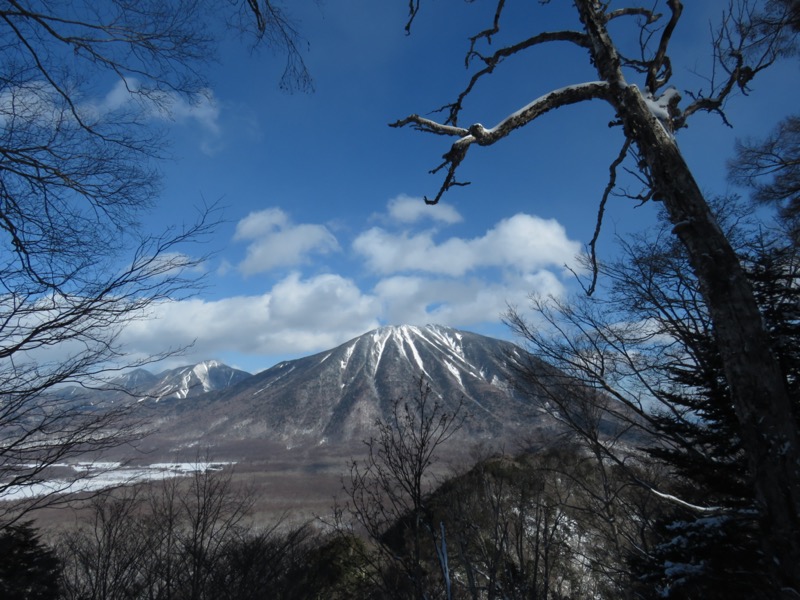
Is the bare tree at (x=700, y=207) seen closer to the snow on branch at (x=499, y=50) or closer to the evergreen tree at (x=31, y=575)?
the snow on branch at (x=499, y=50)

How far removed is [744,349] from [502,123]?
1885 millimetres

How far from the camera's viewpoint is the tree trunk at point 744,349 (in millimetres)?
1861

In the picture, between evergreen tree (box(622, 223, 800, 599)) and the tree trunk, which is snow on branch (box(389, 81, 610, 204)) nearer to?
the tree trunk

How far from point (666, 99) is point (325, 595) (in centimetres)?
1634

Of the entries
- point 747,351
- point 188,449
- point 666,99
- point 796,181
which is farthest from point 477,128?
point 188,449

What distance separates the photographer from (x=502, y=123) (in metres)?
2.66

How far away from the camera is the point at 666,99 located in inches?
107

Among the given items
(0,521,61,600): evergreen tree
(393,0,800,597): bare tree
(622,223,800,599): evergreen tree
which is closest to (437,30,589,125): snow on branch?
(393,0,800,597): bare tree

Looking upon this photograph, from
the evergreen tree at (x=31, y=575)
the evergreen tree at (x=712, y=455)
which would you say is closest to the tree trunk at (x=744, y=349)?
the evergreen tree at (x=712, y=455)

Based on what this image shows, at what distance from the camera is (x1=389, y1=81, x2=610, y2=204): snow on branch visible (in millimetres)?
2592

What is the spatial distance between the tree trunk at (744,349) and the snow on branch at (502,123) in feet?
0.86

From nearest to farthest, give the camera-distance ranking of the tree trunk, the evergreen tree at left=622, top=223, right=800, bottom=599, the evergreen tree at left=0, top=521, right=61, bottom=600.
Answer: the tree trunk, the evergreen tree at left=622, top=223, right=800, bottom=599, the evergreen tree at left=0, top=521, right=61, bottom=600

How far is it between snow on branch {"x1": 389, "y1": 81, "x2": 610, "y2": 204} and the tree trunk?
0.26 metres

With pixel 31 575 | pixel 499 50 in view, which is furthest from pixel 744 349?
pixel 31 575
